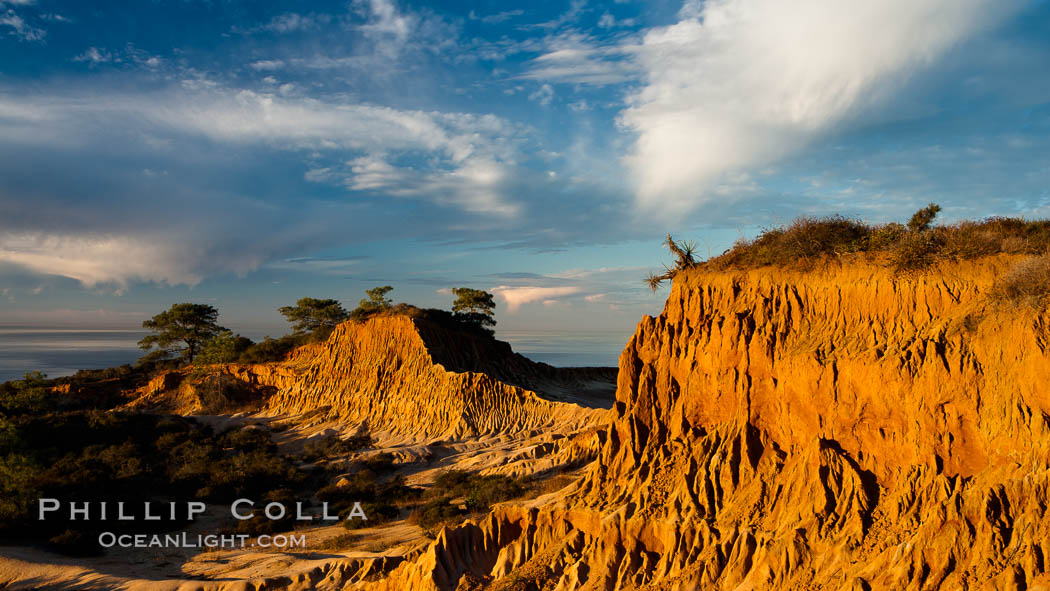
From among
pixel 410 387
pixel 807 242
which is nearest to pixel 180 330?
pixel 410 387

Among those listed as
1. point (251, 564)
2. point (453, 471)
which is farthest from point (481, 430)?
point (251, 564)

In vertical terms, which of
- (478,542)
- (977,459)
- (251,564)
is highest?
(977,459)

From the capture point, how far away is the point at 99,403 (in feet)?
149

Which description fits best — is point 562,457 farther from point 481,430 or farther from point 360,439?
point 360,439

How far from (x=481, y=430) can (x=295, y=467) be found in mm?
9329

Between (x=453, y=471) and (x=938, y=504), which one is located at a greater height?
(x=938, y=504)

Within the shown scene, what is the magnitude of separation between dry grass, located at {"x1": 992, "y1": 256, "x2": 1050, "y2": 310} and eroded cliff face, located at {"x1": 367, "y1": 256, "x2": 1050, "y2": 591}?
20 centimetres

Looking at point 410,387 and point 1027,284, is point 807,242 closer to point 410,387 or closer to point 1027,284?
point 1027,284

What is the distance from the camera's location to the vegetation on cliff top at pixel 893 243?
9.52 meters

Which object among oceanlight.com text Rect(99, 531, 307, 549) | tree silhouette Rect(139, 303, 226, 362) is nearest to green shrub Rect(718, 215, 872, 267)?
oceanlight.com text Rect(99, 531, 307, 549)

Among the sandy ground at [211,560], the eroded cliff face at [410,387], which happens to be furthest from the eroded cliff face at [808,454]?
the eroded cliff face at [410,387]

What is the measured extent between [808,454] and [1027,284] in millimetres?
4104

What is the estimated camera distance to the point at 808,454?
984 cm

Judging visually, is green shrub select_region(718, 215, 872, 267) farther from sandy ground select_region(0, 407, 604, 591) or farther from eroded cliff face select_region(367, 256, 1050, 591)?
sandy ground select_region(0, 407, 604, 591)
